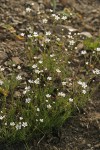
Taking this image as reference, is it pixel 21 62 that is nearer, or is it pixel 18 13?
pixel 21 62

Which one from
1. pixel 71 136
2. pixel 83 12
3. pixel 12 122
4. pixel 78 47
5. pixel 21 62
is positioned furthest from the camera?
pixel 83 12

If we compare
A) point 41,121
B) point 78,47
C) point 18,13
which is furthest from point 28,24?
point 41,121

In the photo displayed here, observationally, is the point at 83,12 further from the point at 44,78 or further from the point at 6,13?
the point at 44,78

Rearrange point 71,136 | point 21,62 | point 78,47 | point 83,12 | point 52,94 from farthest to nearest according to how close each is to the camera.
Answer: point 83,12 < point 78,47 < point 21,62 < point 52,94 < point 71,136

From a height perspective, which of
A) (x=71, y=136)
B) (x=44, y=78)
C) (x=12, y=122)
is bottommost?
(x=71, y=136)

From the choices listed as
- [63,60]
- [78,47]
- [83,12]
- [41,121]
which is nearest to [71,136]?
[41,121]

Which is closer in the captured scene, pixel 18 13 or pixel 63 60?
pixel 63 60

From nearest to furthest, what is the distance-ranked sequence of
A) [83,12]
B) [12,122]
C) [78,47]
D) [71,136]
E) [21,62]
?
[12,122]
[71,136]
[21,62]
[78,47]
[83,12]

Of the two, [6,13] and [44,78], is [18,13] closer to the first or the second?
[6,13]

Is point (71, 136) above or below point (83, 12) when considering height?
below
